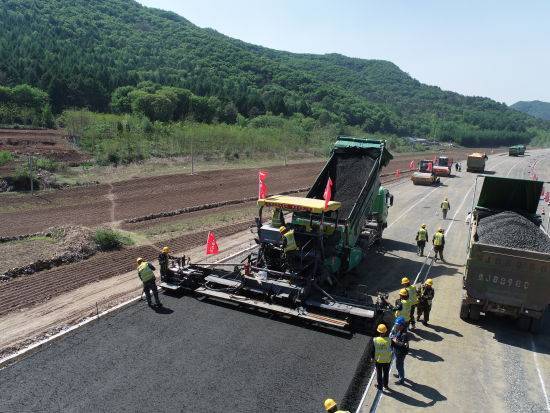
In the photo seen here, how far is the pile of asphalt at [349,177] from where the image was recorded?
1377 cm

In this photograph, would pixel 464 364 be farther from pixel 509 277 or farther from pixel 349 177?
pixel 349 177

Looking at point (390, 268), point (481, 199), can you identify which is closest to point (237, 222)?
point (390, 268)

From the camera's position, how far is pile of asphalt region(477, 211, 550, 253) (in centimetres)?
1105

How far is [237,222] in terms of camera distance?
851 inches

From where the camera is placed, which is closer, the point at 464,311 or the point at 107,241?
the point at 464,311

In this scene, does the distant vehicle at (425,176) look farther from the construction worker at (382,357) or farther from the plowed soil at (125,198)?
the construction worker at (382,357)

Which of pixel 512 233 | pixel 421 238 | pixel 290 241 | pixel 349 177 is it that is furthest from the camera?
pixel 421 238

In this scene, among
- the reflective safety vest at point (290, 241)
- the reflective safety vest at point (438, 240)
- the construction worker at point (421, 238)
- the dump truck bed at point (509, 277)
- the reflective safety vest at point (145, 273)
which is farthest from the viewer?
the construction worker at point (421, 238)

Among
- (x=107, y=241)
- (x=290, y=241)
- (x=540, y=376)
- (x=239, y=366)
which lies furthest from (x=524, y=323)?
(x=107, y=241)

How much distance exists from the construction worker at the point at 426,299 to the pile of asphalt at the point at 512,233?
2.16 metres

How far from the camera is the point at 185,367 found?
8.47m

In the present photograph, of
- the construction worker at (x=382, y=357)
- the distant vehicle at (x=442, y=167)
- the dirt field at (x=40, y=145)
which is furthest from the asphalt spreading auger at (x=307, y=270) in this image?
the distant vehicle at (x=442, y=167)

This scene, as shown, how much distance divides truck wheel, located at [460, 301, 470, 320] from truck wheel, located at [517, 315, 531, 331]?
1183 mm

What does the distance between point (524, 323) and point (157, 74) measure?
99.7m
